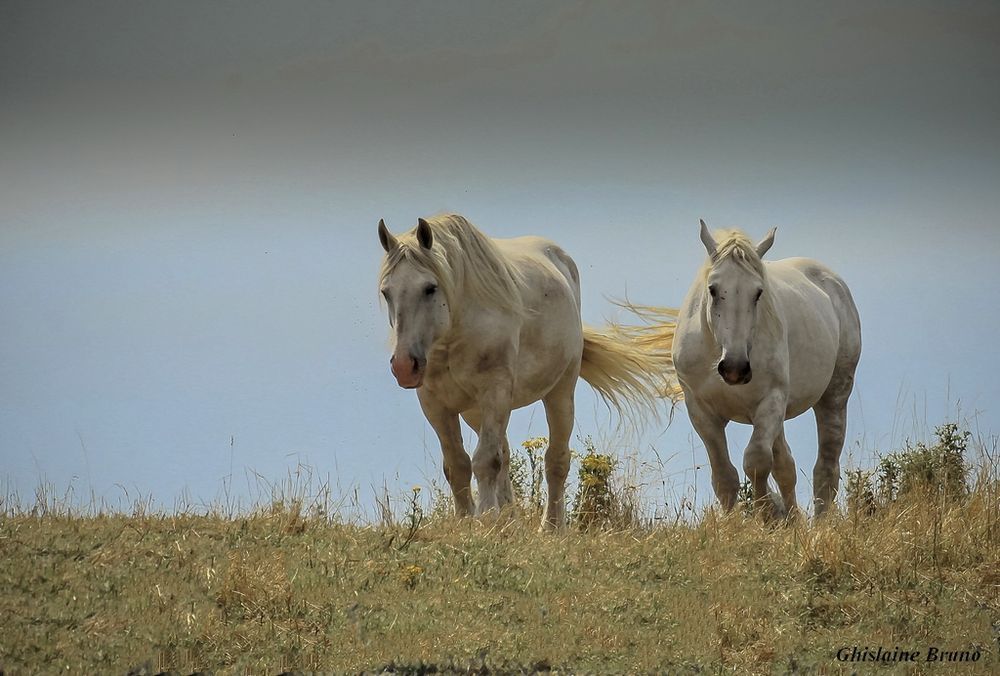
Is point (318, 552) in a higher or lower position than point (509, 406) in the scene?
lower

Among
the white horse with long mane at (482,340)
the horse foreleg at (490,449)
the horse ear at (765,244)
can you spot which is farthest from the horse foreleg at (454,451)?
the horse ear at (765,244)

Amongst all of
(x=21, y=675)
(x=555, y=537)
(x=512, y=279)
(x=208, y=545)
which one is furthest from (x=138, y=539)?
(x=512, y=279)

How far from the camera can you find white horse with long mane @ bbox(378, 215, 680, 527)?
857 cm

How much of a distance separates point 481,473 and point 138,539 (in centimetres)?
228

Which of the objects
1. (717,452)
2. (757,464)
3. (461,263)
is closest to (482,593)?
(757,464)

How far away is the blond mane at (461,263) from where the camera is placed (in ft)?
28.4

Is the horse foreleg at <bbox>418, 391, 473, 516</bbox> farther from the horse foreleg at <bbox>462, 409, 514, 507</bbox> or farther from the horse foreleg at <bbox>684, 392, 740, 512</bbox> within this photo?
the horse foreleg at <bbox>684, 392, 740, 512</bbox>

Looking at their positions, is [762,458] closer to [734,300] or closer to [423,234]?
[734,300]

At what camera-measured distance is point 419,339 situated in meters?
8.48

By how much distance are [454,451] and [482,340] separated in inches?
32.7

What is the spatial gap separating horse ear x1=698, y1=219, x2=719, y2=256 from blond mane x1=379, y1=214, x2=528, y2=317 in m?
1.33

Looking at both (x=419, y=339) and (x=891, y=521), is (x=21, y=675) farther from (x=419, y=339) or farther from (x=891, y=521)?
(x=891, y=521)

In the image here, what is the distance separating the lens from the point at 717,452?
30.7 ft

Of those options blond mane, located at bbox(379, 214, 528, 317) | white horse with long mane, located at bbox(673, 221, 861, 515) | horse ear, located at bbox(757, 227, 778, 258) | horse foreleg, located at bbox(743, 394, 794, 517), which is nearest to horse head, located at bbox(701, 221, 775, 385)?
white horse with long mane, located at bbox(673, 221, 861, 515)
